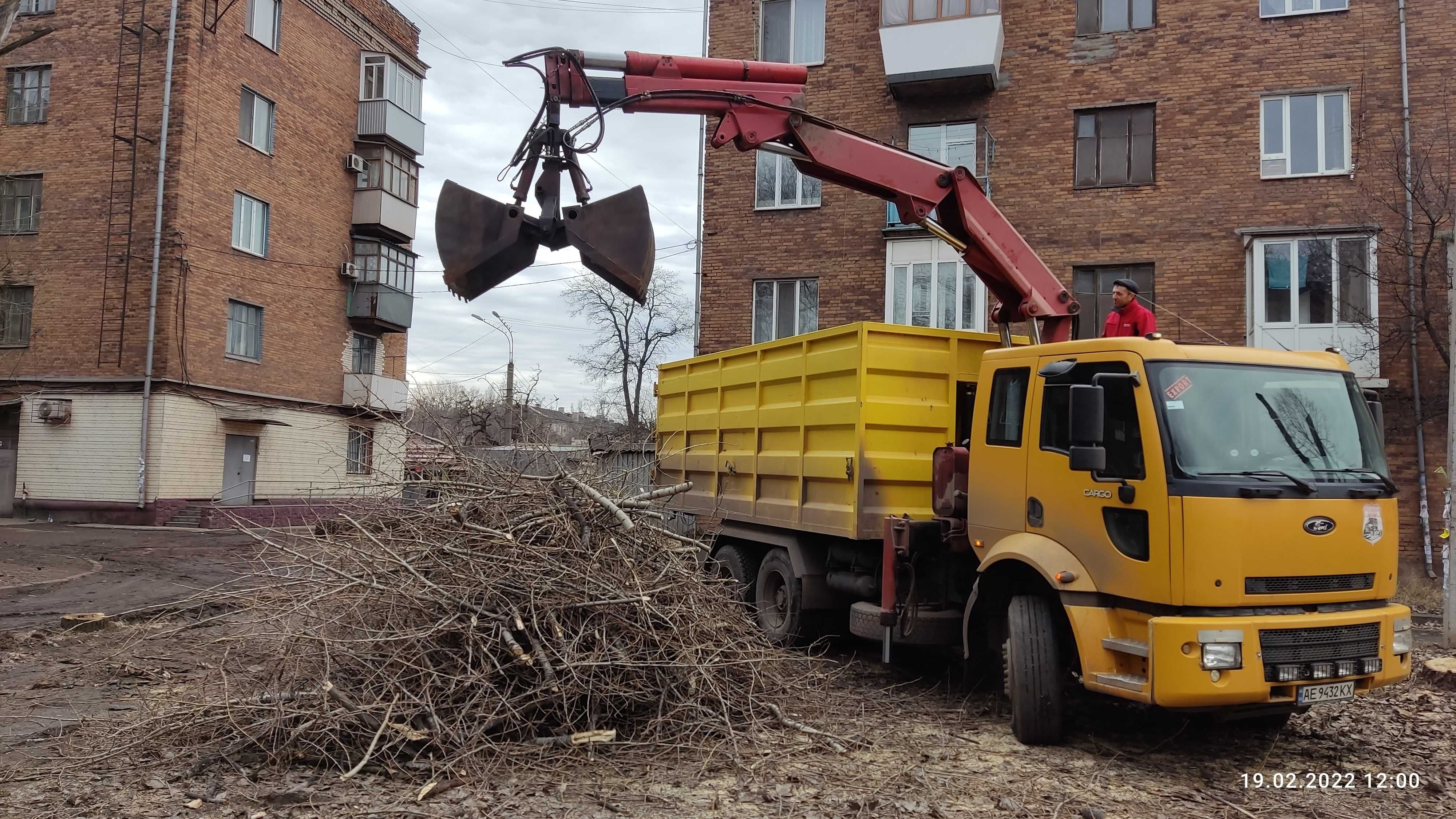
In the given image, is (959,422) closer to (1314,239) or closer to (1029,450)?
(1029,450)

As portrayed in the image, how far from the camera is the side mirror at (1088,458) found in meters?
5.58

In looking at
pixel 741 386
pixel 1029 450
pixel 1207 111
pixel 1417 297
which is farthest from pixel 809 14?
pixel 1029 450

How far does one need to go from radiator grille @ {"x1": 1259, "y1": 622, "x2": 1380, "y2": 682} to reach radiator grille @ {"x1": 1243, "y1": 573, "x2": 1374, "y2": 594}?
0.64 feet

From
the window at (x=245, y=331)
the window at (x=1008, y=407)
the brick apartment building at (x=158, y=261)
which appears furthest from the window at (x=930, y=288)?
the window at (x=245, y=331)

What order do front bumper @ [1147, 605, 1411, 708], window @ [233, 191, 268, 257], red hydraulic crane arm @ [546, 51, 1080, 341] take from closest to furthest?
front bumper @ [1147, 605, 1411, 708]
red hydraulic crane arm @ [546, 51, 1080, 341]
window @ [233, 191, 268, 257]

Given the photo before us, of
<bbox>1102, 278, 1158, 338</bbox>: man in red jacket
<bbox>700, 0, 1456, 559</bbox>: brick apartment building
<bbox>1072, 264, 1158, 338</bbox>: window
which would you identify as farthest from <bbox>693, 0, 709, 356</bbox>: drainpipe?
<bbox>1102, 278, 1158, 338</bbox>: man in red jacket

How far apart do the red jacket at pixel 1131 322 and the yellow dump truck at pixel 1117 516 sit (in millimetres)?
754

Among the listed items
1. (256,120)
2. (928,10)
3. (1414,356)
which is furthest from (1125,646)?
(256,120)

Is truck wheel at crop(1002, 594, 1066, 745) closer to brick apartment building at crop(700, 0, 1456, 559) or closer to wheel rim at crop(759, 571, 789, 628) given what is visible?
wheel rim at crop(759, 571, 789, 628)

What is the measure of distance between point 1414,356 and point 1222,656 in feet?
46.0

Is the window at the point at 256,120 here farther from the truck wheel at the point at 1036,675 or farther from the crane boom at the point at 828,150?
the truck wheel at the point at 1036,675

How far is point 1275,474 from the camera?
5.43 metres

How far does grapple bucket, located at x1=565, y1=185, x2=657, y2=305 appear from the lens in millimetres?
6262

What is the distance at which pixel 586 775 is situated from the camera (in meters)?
5.30
